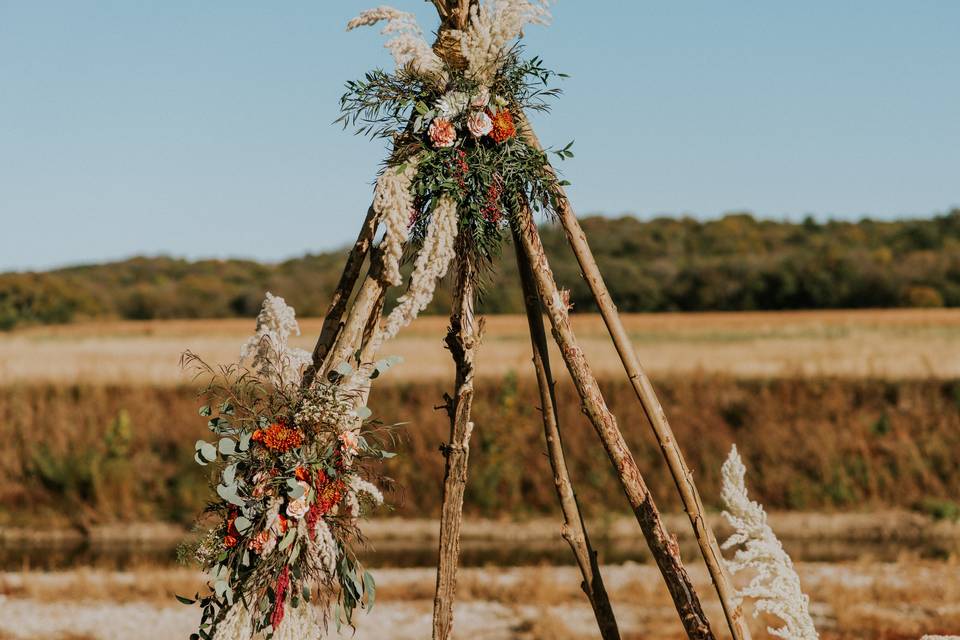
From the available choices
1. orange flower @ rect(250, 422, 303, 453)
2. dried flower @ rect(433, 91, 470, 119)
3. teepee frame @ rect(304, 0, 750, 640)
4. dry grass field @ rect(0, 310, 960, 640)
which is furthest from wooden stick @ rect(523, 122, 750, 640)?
dry grass field @ rect(0, 310, 960, 640)

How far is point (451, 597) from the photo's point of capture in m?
5.35

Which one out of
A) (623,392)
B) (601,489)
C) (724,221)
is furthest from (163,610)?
(724,221)

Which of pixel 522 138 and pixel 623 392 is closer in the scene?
pixel 522 138

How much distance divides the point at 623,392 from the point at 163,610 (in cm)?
1006

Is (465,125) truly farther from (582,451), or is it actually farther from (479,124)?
(582,451)

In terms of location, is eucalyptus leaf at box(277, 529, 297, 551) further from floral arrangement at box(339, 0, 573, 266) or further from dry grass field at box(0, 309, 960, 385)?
dry grass field at box(0, 309, 960, 385)

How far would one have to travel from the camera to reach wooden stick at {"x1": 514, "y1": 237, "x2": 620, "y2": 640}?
5.46m

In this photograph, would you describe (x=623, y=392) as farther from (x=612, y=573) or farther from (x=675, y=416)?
(x=612, y=573)

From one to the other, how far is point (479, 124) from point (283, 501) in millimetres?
1888

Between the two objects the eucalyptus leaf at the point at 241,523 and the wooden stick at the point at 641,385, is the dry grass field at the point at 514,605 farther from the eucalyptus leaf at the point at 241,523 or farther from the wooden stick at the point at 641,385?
the eucalyptus leaf at the point at 241,523

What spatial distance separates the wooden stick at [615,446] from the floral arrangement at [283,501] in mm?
917

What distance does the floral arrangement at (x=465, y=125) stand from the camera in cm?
486

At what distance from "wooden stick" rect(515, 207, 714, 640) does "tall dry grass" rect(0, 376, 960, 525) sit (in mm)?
11969

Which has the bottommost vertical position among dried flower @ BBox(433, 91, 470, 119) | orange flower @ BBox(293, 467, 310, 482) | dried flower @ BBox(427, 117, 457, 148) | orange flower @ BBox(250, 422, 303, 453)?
orange flower @ BBox(293, 467, 310, 482)
